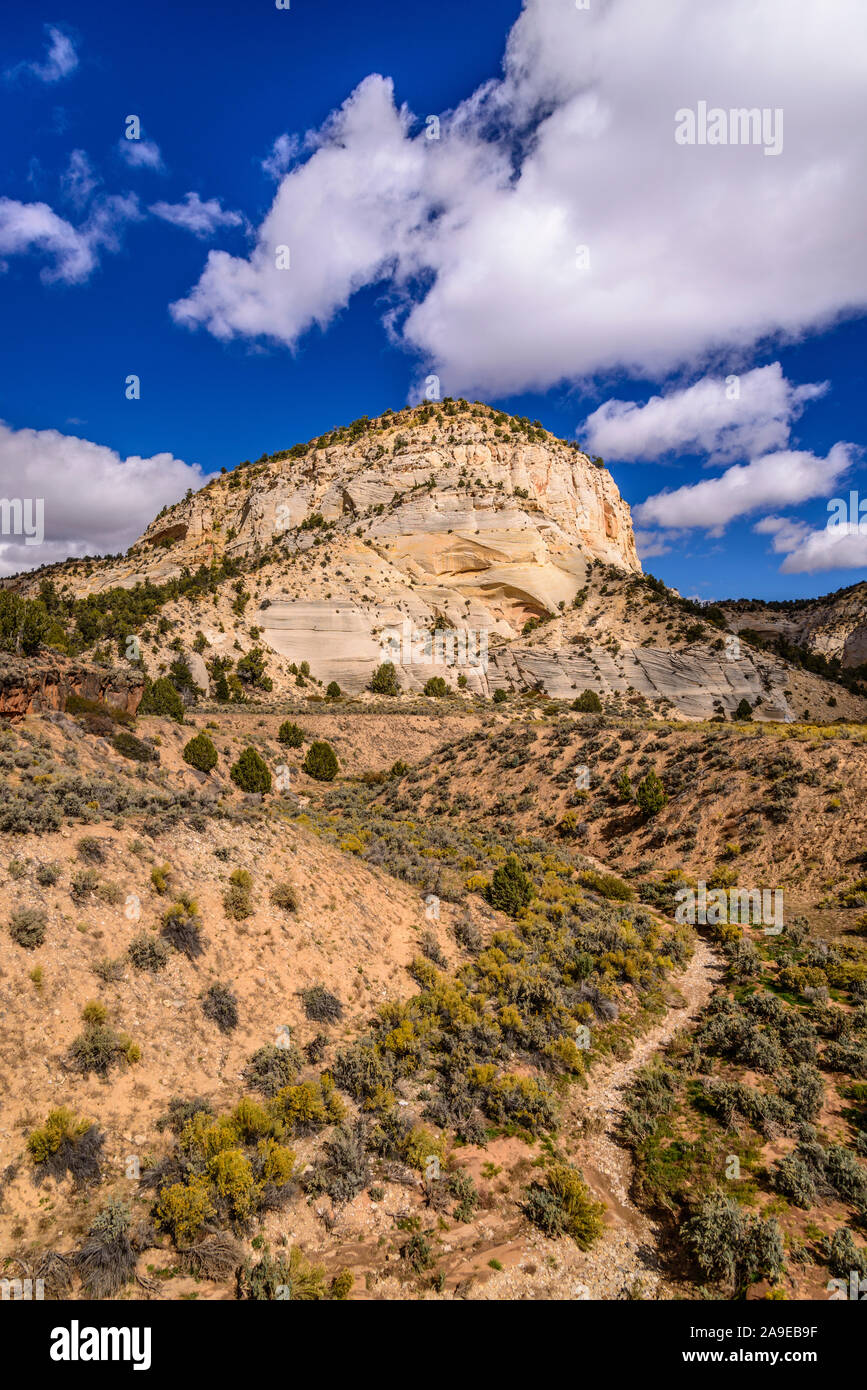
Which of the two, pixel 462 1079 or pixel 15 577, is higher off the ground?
pixel 15 577

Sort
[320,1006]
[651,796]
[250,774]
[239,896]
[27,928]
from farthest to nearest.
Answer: [250,774], [651,796], [239,896], [320,1006], [27,928]

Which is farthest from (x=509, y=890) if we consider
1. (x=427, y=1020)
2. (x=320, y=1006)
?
(x=320, y=1006)

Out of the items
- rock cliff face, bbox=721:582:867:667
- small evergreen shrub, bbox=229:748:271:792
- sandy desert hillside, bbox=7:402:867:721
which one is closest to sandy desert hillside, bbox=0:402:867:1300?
small evergreen shrub, bbox=229:748:271:792

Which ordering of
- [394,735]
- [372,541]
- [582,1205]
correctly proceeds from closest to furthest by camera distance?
1. [582,1205]
2. [394,735]
3. [372,541]

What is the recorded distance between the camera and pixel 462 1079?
8.91 meters

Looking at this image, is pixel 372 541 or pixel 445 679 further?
pixel 372 541

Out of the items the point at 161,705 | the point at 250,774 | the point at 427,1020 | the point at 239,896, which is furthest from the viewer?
the point at 161,705

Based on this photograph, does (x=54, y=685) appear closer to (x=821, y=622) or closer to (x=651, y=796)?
(x=651, y=796)

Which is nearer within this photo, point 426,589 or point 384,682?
point 384,682

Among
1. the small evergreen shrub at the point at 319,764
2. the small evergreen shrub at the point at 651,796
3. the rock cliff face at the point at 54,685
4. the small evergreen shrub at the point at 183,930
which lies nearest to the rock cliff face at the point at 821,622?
the small evergreen shrub at the point at 651,796

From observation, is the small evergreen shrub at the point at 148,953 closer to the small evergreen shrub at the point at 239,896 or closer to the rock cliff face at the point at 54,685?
the small evergreen shrub at the point at 239,896

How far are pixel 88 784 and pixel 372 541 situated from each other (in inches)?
2357
